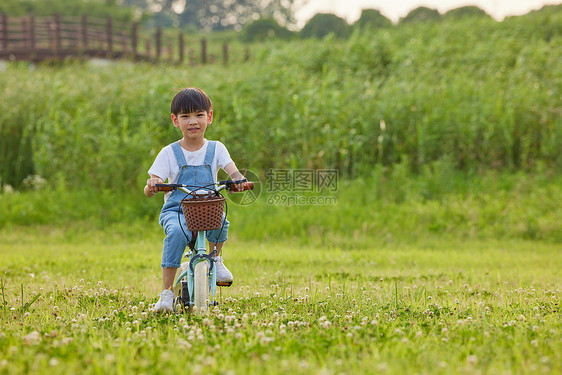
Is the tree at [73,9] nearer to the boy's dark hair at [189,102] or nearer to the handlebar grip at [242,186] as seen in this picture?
the boy's dark hair at [189,102]

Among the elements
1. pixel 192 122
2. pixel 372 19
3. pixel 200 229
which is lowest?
pixel 200 229

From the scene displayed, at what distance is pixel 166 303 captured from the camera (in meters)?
4.70

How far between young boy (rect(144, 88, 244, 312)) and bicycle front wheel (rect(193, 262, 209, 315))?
244mm

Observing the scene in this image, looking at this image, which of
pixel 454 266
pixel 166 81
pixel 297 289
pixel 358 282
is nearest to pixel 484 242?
pixel 454 266

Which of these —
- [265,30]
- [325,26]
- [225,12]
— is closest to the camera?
[325,26]

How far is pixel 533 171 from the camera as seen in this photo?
11758 millimetres

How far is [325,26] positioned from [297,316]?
3243cm

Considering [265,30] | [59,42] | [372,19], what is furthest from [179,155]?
[265,30]

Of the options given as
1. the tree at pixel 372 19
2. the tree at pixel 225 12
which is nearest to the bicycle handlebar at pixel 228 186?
the tree at pixel 372 19

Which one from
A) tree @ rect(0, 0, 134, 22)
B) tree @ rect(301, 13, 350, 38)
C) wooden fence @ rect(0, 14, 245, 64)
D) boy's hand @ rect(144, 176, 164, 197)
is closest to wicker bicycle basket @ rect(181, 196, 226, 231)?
boy's hand @ rect(144, 176, 164, 197)

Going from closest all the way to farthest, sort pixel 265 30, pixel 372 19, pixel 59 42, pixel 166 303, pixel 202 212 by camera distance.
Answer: pixel 202 212
pixel 166 303
pixel 59 42
pixel 372 19
pixel 265 30

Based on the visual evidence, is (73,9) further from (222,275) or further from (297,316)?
(297,316)

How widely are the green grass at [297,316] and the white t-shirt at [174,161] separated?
45.9 inches

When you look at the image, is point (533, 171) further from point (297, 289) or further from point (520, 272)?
point (297, 289)
